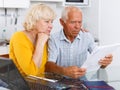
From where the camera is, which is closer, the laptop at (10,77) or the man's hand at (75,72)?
the laptop at (10,77)

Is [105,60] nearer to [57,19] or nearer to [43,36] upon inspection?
[43,36]

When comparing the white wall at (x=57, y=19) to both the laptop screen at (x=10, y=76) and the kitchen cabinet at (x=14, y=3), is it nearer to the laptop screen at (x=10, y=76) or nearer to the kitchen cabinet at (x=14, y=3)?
the kitchen cabinet at (x=14, y=3)

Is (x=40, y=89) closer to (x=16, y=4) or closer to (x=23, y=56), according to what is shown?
(x=23, y=56)

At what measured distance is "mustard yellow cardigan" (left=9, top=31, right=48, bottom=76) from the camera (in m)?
1.77

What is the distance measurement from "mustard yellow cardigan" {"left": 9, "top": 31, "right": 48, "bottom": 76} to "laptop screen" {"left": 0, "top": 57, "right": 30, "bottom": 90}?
0.42 m

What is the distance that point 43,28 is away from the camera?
75.8 inches

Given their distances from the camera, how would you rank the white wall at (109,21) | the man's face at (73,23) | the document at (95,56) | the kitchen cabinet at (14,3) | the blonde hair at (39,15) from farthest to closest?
the white wall at (109,21) → the kitchen cabinet at (14,3) → the man's face at (73,23) → the blonde hair at (39,15) → the document at (95,56)

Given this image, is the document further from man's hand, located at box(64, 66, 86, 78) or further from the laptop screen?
the laptop screen

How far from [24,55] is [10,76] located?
53 centimetres

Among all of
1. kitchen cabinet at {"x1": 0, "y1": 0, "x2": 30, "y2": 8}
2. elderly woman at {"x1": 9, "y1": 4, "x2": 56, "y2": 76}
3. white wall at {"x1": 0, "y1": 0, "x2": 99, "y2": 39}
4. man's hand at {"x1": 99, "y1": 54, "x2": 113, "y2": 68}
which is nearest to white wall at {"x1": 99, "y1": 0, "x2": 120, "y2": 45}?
white wall at {"x1": 0, "y1": 0, "x2": 99, "y2": 39}

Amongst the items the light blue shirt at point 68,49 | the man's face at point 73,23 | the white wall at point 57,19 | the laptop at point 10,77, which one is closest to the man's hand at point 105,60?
the light blue shirt at point 68,49

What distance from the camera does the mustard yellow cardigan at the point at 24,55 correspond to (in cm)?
177

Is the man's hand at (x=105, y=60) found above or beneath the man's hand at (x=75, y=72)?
above

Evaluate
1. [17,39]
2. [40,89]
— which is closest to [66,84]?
[40,89]
